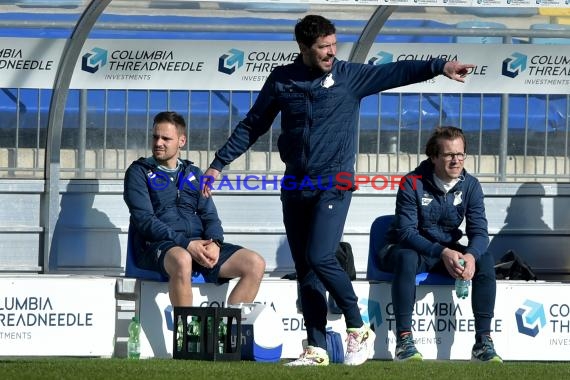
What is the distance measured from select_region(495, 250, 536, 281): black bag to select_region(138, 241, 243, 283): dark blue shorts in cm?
218

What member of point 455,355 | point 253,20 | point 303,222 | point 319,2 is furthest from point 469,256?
point 253,20

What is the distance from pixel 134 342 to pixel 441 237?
2073 mm

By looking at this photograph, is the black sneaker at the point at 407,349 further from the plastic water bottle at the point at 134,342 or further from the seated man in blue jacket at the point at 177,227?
the plastic water bottle at the point at 134,342

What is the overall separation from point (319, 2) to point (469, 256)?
1.91m

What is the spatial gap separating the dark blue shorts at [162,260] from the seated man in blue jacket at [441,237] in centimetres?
103

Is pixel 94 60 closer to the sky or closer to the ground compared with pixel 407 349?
closer to the sky

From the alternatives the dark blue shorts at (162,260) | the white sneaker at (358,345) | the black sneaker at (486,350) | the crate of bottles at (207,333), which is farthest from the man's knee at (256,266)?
the black sneaker at (486,350)

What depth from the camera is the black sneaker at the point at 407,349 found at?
27.5 feet

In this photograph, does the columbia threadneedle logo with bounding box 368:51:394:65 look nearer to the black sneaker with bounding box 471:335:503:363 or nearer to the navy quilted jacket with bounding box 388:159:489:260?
the navy quilted jacket with bounding box 388:159:489:260

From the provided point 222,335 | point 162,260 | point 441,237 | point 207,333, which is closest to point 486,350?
point 441,237

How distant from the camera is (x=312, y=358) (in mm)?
7641

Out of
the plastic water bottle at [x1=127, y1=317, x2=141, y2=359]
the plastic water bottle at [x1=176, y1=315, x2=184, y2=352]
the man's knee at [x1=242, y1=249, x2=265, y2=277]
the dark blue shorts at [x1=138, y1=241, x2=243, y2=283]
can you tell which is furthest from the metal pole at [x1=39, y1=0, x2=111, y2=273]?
the plastic water bottle at [x1=176, y1=315, x2=184, y2=352]

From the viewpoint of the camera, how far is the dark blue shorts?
855cm

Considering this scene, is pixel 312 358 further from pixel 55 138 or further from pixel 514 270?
pixel 55 138
